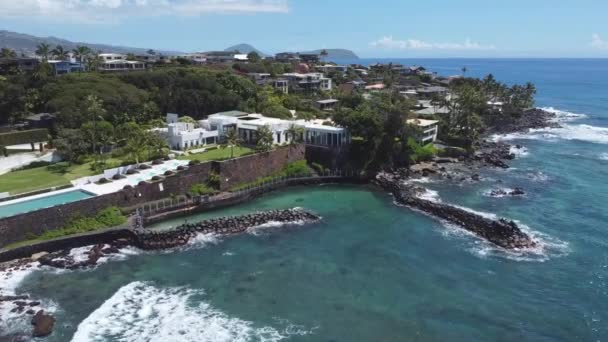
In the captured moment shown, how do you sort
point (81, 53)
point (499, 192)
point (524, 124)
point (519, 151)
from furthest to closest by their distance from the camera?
1. point (81, 53)
2. point (524, 124)
3. point (519, 151)
4. point (499, 192)

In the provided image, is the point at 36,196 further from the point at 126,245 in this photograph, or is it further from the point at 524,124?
→ the point at 524,124

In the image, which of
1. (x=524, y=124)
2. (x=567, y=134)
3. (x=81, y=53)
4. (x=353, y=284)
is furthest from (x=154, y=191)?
(x=524, y=124)

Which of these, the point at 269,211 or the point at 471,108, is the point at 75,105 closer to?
the point at 269,211

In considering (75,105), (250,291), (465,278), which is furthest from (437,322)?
(75,105)

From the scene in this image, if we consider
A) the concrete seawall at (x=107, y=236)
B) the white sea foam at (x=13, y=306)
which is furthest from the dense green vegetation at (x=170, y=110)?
the white sea foam at (x=13, y=306)

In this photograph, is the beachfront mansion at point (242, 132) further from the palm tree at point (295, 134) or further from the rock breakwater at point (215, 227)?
the rock breakwater at point (215, 227)

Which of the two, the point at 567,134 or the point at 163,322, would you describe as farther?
the point at 567,134
